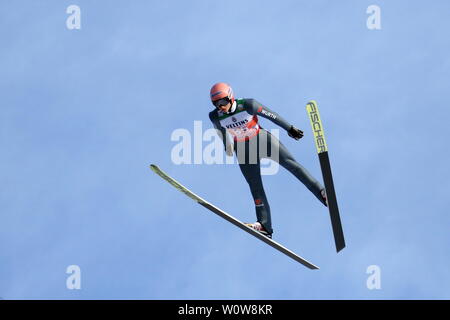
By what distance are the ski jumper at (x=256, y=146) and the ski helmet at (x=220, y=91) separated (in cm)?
32

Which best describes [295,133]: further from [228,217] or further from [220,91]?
[228,217]

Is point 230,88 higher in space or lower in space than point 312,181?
higher

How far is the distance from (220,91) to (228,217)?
245 centimetres

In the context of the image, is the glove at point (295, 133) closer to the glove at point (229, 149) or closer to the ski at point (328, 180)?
the ski at point (328, 180)

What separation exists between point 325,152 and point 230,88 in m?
2.15

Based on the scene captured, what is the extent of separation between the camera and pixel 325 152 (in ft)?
69.7

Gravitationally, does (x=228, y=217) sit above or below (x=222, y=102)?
below

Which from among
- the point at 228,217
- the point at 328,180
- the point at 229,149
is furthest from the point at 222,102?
the point at 328,180

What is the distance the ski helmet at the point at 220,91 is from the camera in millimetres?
21078

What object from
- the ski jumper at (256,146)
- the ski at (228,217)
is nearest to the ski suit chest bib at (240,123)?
the ski jumper at (256,146)

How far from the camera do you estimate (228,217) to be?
21.6m
